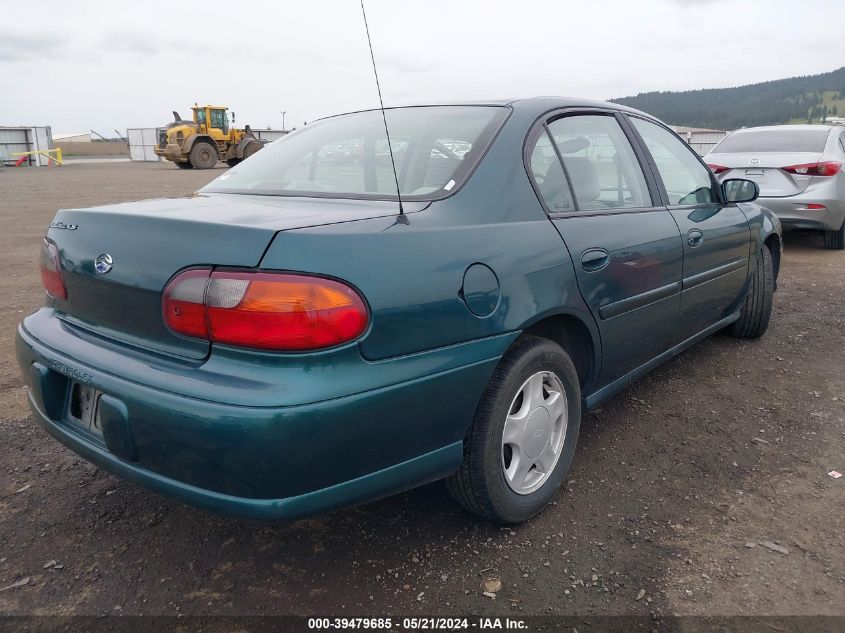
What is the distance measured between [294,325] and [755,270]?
3.36 meters

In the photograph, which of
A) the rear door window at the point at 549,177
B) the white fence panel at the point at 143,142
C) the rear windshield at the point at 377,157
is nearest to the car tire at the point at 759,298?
the rear door window at the point at 549,177

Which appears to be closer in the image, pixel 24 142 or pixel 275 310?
pixel 275 310

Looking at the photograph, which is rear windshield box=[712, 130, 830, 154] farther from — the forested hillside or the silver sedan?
the forested hillside

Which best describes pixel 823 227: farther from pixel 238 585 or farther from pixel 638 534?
pixel 238 585

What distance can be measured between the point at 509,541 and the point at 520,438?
1.17 ft

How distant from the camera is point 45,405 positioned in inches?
82.4

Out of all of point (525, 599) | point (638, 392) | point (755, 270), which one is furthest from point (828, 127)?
point (525, 599)

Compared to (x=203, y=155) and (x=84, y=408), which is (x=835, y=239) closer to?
(x=84, y=408)

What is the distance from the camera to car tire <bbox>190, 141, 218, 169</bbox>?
90.1ft

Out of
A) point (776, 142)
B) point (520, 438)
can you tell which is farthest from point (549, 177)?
point (776, 142)

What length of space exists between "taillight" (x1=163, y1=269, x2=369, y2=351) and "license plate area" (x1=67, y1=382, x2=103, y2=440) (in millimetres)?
504

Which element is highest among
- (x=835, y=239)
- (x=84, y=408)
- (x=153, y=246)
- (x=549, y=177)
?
(x=549, y=177)

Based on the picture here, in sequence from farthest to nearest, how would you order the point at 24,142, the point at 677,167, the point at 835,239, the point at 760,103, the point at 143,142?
1. the point at 760,103
2. the point at 143,142
3. the point at 24,142
4. the point at 835,239
5. the point at 677,167

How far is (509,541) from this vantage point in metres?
2.26
